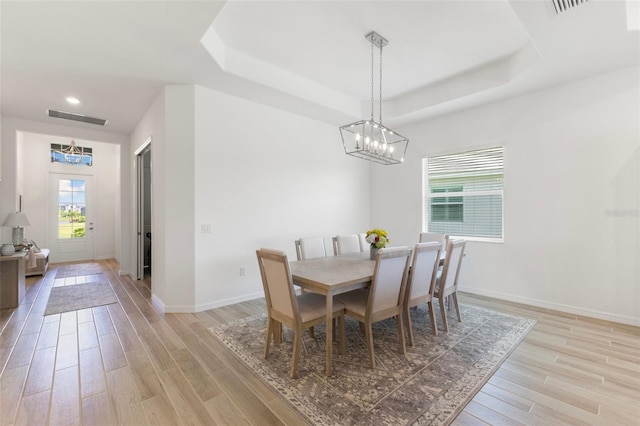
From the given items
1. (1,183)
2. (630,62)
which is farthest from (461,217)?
(1,183)

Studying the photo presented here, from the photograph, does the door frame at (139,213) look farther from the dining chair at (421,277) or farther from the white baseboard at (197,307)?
the dining chair at (421,277)

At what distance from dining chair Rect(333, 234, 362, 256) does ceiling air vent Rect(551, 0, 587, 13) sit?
9.96ft

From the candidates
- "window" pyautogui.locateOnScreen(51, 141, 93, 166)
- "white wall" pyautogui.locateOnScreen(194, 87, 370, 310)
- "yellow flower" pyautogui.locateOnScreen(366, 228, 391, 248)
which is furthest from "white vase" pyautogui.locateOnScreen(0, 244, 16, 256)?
"yellow flower" pyautogui.locateOnScreen(366, 228, 391, 248)

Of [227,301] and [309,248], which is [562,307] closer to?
[309,248]

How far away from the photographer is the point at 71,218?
6.93 meters

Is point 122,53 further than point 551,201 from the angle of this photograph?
No

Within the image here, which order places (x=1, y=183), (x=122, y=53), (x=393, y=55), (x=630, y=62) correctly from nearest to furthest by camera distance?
(x=122, y=53) → (x=630, y=62) → (x=393, y=55) → (x=1, y=183)

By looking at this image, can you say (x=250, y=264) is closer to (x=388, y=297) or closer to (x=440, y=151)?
(x=388, y=297)

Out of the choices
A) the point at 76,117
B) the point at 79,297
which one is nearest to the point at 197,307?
the point at 79,297

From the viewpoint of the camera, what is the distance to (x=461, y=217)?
4629 mm

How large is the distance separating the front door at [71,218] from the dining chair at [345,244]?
6993 millimetres

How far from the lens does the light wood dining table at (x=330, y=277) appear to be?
85.0 inches

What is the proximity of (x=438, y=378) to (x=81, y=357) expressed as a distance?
301 centimetres

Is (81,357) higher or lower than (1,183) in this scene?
lower
